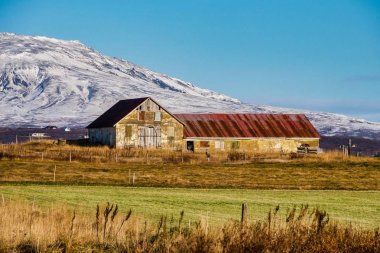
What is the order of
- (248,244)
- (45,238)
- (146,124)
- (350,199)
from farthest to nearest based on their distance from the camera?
(146,124) < (350,199) < (45,238) < (248,244)

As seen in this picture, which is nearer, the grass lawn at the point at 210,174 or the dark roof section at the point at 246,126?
the grass lawn at the point at 210,174

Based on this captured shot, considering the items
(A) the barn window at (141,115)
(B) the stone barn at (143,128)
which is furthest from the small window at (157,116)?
(A) the barn window at (141,115)

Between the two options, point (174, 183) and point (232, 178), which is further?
point (232, 178)

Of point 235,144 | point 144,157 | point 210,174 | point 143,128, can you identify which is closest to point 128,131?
point 143,128

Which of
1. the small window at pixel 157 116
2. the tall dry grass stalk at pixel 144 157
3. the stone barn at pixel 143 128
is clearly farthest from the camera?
the small window at pixel 157 116

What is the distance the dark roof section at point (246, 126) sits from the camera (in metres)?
91.6

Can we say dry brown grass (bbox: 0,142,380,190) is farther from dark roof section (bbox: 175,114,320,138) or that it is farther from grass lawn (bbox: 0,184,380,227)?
dark roof section (bbox: 175,114,320,138)

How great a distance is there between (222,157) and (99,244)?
170ft

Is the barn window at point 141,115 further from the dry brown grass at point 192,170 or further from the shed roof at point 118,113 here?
the dry brown grass at point 192,170

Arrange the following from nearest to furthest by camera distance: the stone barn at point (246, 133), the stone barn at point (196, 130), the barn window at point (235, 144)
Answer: the stone barn at point (196, 130), the stone barn at point (246, 133), the barn window at point (235, 144)

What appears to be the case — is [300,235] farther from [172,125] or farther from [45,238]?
[172,125]

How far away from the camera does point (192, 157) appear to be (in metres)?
69.6

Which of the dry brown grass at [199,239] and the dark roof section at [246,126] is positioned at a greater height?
the dark roof section at [246,126]

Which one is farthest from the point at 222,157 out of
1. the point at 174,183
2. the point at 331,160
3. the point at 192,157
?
the point at 174,183
